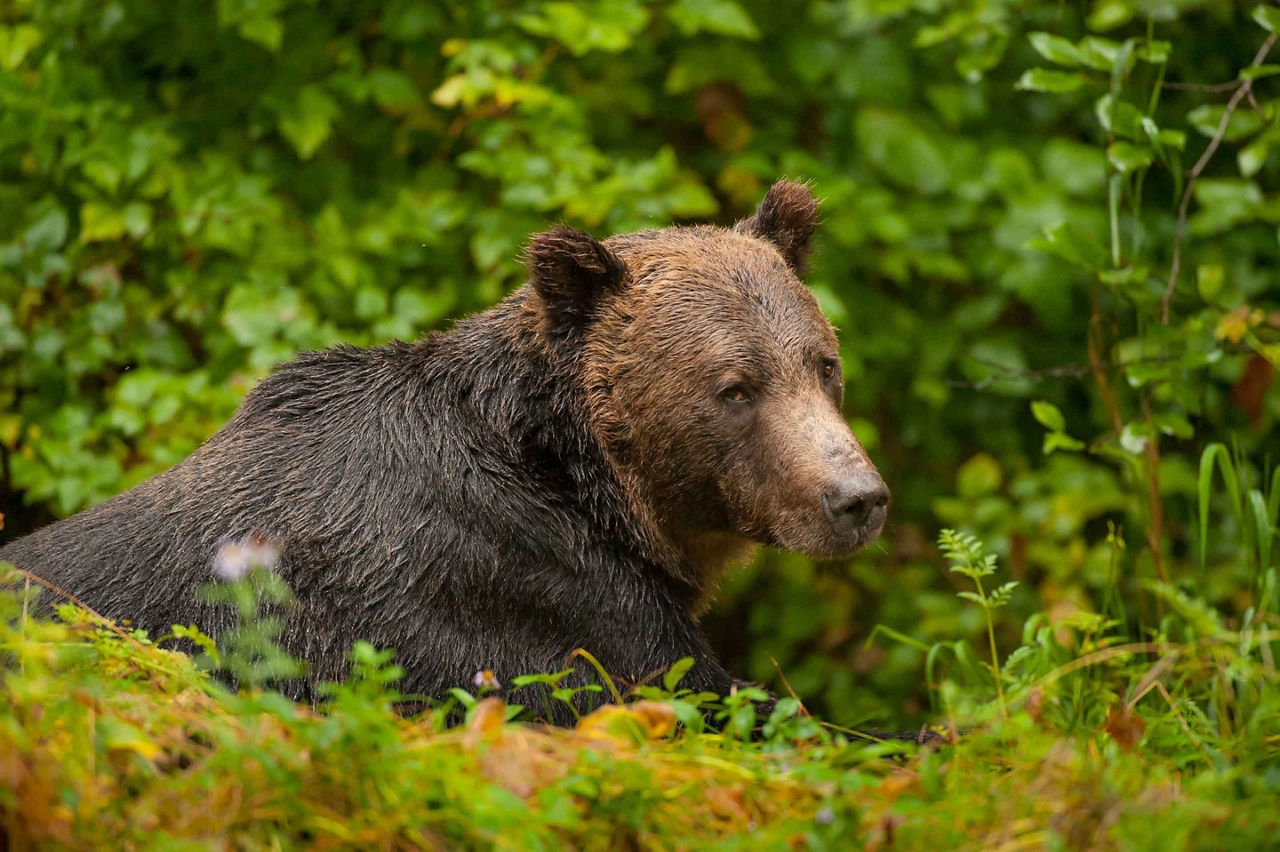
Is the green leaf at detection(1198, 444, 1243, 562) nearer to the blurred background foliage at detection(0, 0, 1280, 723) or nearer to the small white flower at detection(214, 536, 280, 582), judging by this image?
the blurred background foliage at detection(0, 0, 1280, 723)

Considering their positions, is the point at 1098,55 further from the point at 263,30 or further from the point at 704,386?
the point at 263,30

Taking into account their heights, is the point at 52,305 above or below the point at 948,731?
above

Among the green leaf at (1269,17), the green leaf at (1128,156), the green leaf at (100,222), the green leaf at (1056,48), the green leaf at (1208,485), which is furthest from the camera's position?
the green leaf at (100,222)

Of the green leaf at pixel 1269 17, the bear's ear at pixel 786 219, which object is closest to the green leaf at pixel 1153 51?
the green leaf at pixel 1269 17

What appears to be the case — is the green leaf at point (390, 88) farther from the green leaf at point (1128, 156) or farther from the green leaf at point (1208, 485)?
the green leaf at point (1208, 485)

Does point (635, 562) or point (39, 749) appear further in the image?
point (635, 562)

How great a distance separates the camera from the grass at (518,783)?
Result: 6.66 feet

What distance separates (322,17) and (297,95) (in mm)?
582

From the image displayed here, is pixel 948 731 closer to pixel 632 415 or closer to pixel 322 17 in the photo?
pixel 632 415

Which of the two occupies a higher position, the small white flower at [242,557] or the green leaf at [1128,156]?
the green leaf at [1128,156]

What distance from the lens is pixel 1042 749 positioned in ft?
7.66

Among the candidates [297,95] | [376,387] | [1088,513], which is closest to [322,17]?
[297,95]

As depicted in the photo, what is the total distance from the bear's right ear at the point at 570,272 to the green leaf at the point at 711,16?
2.56 metres

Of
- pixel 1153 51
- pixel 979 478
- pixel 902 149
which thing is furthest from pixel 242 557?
pixel 979 478
